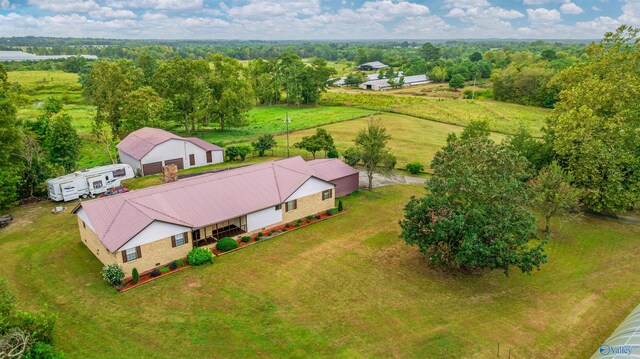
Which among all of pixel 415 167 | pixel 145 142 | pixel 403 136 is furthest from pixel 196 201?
pixel 403 136

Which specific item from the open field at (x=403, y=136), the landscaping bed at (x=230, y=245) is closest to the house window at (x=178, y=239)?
the landscaping bed at (x=230, y=245)

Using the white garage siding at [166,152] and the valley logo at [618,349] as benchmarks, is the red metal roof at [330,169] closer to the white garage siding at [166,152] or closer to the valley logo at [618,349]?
the white garage siding at [166,152]

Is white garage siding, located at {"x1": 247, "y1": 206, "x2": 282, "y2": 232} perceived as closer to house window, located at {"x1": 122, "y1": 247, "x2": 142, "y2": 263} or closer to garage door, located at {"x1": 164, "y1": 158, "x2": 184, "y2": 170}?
house window, located at {"x1": 122, "y1": 247, "x2": 142, "y2": 263}

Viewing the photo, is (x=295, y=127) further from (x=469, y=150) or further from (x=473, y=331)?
(x=473, y=331)

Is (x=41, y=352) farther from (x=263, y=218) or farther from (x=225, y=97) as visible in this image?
(x=225, y=97)

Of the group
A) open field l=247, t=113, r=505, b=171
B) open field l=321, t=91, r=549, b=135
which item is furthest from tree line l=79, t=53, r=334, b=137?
open field l=321, t=91, r=549, b=135

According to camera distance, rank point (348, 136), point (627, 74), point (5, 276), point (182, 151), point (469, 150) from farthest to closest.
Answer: point (348, 136), point (182, 151), point (627, 74), point (469, 150), point (5, 276)

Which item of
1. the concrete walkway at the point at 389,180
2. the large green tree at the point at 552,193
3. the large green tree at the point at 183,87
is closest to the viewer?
the large green tree at the point at 552,193

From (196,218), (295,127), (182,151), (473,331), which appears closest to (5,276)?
(196,218)
